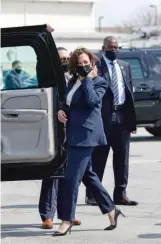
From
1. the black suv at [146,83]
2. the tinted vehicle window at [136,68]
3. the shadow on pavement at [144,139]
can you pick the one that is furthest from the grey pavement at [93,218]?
the shadow on pavement at [144,139]

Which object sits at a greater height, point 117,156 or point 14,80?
point 14,80

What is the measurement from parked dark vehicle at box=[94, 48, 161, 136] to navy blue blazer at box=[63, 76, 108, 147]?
9.40 meters

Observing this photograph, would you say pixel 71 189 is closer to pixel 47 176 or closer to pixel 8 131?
pixel 47 176

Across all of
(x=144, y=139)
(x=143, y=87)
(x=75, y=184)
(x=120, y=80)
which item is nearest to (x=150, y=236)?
(x=75, y=184)

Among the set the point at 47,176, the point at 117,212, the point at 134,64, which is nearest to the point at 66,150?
the point at 47,176

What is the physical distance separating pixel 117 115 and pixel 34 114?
2.45 m

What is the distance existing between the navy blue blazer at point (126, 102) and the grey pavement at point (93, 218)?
91cm

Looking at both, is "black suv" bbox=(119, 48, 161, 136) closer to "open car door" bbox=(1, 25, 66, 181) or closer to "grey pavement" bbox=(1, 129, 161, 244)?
"grey pavement" bbox=(1, 129, 161, 244)

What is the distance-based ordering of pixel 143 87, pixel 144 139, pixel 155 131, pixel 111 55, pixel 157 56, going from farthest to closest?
pixel 155 131, pixel 144 139, pixel 157 56, pixel 143 87, pixel 111 55

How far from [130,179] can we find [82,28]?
3389 cm

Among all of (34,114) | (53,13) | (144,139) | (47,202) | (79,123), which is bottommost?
(144,139)

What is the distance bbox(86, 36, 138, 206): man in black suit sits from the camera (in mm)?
10078

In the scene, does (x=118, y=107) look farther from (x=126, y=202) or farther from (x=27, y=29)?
(x=27, y=29)

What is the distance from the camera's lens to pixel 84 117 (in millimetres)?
8266
